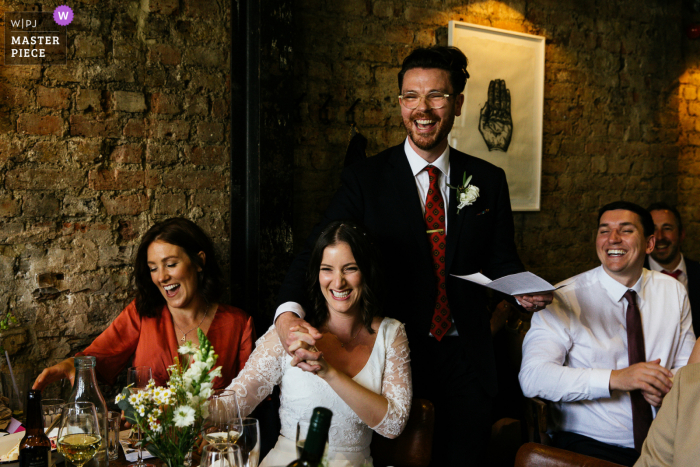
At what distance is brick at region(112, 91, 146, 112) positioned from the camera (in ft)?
8.85

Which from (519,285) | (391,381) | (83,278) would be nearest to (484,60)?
(519,285)

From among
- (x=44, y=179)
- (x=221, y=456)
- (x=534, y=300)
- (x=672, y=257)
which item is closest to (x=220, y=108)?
(x=44, y=179)

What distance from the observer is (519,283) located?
2021 mm

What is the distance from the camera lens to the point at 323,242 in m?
2.09

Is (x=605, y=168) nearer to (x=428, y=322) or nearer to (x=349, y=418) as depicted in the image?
(x=428, y=322)

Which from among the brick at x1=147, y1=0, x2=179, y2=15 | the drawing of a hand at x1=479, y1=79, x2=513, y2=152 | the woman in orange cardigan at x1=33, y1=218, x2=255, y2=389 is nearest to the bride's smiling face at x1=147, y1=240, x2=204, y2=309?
the woman in orange cardigan at x1=33, y1=218, x2=255, y2=389

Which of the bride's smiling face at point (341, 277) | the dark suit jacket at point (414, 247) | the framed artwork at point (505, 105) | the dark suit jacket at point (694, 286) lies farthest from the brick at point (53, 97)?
the dark suit jacket at point (694, 286)

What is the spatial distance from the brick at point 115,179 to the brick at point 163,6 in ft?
2.49

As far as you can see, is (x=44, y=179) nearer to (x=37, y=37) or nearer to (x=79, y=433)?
(x=37, y=37)

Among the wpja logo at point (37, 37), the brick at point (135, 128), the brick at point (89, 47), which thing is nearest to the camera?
the wpja logo at point (37, 37)

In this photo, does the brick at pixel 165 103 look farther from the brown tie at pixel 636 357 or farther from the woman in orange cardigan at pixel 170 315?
the brown tie at pixel 636 357

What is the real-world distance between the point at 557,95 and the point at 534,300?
7.70ft

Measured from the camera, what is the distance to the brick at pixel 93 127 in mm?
2627

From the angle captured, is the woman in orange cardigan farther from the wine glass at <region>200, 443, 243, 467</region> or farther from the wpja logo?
the wine glass at <region>200, 443, 243, 467</region>
